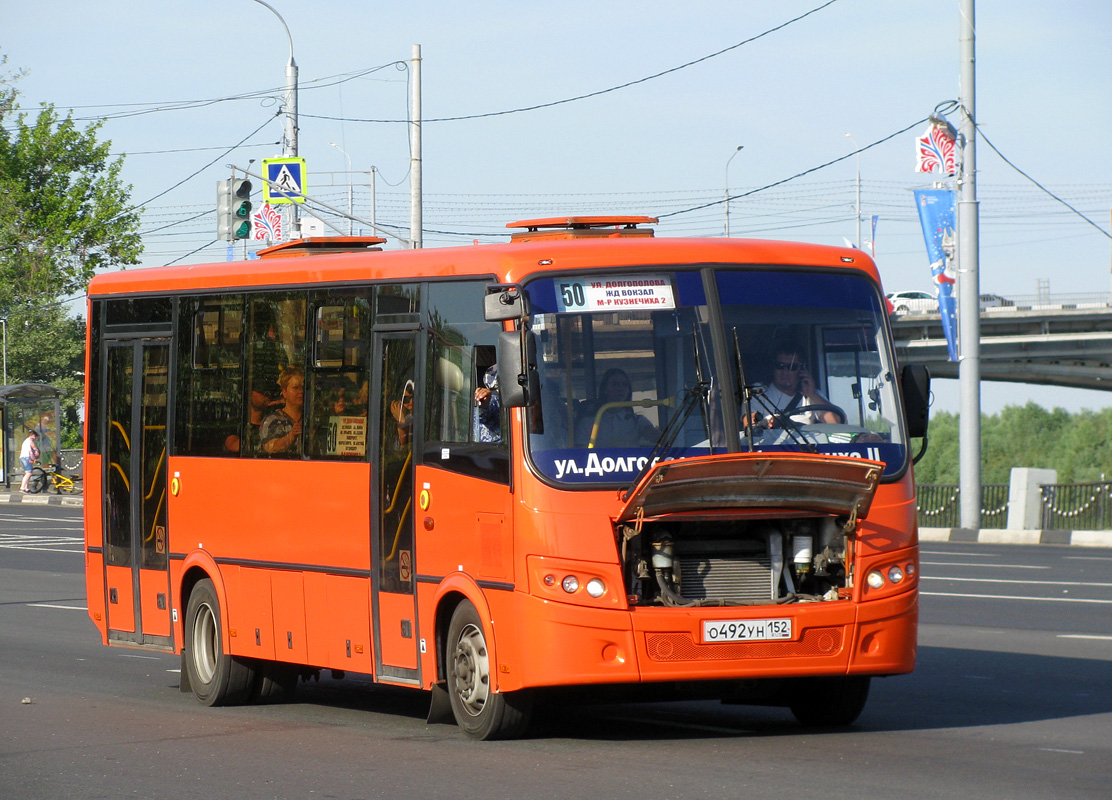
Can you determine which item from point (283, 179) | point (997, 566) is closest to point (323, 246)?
point (997, 566)

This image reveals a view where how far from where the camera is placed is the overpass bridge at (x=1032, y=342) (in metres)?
80.9

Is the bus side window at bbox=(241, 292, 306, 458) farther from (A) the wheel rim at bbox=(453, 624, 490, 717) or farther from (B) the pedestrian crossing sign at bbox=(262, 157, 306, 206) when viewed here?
(B) the pedestrian crossing sign at bbox=(262, 157, 306, 206)

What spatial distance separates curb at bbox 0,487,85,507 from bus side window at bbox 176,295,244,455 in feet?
114

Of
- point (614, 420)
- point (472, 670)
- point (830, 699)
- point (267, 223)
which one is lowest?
point (830, 699)

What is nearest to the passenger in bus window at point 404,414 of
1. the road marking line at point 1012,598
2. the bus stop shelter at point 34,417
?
the road marking line at point 1012,598

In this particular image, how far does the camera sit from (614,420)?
30.2 feet

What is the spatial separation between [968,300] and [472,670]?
25.7m

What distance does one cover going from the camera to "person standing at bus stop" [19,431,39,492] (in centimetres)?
4784

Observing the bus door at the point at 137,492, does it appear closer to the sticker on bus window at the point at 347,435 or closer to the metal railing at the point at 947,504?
the sticker on bus window at the point at 347,435

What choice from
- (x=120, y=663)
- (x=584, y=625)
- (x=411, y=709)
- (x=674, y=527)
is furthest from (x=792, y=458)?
(x=120, y=663)

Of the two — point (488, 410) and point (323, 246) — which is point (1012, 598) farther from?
point (488, 410)

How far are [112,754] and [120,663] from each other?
219 inches

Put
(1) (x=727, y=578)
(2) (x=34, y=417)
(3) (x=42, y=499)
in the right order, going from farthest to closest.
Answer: (2) (x=34, y=417) → (3) (x=42, y=499) → (1) (x=727, y=578)

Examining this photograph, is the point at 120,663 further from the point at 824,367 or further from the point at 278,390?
the point at 824,367
